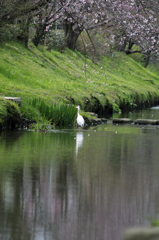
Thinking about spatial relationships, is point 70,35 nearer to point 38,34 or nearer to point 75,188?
point 38,34

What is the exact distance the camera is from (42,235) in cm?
453

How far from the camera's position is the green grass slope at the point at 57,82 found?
18553 mm

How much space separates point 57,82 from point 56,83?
0.54 m

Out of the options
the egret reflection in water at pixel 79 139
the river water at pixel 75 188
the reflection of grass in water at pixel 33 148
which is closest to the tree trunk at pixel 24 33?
the egret reflection in water at pixel 79 139

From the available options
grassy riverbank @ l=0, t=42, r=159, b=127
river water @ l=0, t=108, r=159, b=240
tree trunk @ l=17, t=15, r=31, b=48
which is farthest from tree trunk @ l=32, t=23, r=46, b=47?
river water @ l=0, t=108, r=159, b=240

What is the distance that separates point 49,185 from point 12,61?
17.7 metres

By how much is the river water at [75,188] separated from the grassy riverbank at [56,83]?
5.30m

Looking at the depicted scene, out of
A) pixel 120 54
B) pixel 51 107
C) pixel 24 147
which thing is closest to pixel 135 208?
pixel 24 147

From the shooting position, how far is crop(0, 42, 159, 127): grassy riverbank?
18.0 metres

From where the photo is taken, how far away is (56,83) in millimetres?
22453

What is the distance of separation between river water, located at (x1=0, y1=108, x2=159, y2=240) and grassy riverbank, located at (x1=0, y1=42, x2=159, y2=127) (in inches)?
209

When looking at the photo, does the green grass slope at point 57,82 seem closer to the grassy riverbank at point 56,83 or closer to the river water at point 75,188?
the grassy riverbank at point 56,83

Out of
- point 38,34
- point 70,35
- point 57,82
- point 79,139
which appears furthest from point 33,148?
point 70,35

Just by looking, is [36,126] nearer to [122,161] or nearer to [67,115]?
[67,115]
